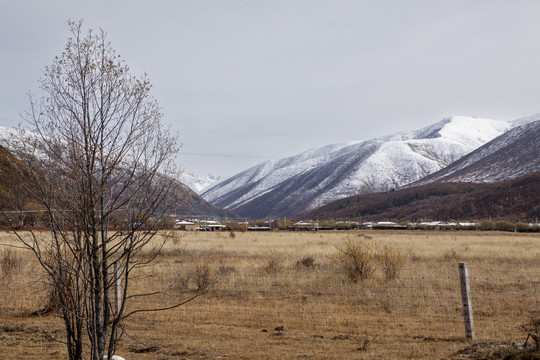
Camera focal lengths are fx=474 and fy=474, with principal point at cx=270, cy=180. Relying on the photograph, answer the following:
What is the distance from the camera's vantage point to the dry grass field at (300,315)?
7676 mm

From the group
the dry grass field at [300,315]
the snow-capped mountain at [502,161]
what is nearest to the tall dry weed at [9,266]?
the dry grass field at [300,315]

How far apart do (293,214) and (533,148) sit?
306 ft

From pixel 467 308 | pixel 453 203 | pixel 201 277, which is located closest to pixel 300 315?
pixel 467 308

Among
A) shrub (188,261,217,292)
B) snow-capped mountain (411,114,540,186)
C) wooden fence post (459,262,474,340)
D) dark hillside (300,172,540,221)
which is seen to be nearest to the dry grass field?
shrub (188,261,217,292)

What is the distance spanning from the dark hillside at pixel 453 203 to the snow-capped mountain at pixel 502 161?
1472 cm

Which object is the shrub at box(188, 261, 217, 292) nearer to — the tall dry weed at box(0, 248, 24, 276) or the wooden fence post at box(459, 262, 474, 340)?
the tall dry weed at box(0, 248, 24, 276)

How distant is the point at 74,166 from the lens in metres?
4.79

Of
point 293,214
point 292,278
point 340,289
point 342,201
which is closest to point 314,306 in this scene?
point 340,289

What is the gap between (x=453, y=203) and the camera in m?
106

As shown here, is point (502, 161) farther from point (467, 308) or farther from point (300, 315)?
point (467, 308)

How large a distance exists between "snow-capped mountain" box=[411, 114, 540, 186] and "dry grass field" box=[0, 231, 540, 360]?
124 metres

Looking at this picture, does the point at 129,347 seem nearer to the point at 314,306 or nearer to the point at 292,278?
the point at 314,306

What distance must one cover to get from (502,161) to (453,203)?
154ft

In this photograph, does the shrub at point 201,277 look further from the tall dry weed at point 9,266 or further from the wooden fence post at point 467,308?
the wooden fence post at point 467,308
